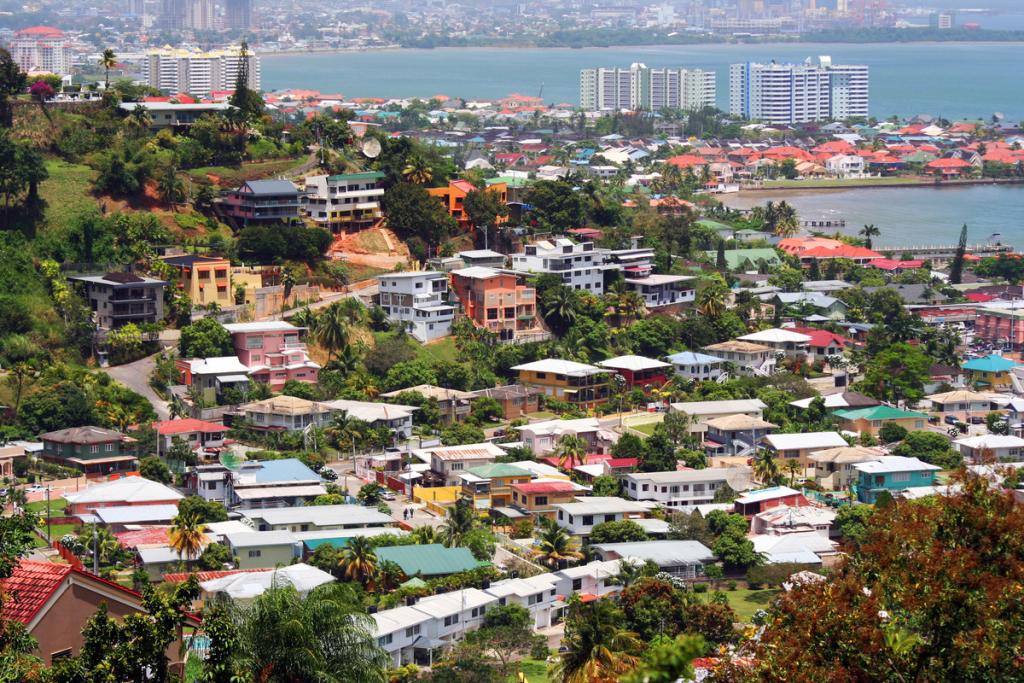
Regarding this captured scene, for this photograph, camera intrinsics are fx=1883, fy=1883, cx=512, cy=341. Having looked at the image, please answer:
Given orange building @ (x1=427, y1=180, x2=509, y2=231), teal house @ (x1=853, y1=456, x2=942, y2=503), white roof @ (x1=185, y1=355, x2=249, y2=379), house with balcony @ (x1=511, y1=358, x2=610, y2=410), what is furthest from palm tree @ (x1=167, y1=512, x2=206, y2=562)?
orange building @ (x1=427, y1=180, x2=509, y2=231)

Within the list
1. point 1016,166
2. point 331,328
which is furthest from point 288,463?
point 1016,166

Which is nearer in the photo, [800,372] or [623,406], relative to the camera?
[623,406]

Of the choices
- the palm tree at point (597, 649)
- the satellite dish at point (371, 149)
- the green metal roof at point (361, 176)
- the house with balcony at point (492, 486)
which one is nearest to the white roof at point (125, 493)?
the house with balcony at point (492, 486)

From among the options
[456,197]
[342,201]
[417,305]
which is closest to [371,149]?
[456,197]

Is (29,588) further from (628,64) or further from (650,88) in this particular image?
(628,64)

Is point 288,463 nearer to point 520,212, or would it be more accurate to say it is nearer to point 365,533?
point 365,533
